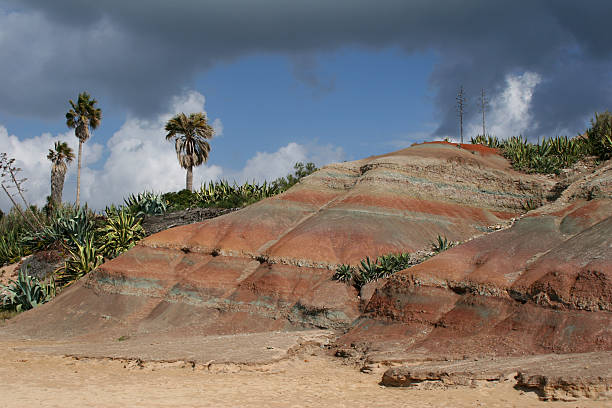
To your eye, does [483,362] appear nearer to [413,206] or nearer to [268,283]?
[268,283]

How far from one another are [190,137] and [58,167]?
11.1m

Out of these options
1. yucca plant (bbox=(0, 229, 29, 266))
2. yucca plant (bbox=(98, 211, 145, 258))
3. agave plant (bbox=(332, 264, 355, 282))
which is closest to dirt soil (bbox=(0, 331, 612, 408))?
agave plant (bbox=(332, 264, 355, 282))

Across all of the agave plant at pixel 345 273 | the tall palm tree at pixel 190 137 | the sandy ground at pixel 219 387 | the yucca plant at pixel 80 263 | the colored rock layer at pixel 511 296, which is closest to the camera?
the sandy ground at pixel 219 387

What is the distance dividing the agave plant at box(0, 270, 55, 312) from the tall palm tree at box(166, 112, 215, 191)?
2029 cm

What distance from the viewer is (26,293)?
74.9ft

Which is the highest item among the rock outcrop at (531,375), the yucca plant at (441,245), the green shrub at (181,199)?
the green shrub at (181,199)

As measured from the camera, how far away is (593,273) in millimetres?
11594

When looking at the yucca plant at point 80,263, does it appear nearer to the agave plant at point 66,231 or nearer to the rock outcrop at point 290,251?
the agave plant at point 66,231

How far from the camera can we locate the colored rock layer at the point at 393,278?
12109mm

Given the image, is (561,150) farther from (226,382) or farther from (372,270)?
(226,382)

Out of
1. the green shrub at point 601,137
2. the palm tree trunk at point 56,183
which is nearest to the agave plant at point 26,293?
the palm tree trunk at point 56,183

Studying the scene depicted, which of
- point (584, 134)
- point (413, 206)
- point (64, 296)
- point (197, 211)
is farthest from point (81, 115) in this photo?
point (584, 134)

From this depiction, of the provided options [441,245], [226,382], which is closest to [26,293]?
[226,382]

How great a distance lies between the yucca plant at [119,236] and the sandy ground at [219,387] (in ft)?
33.5
